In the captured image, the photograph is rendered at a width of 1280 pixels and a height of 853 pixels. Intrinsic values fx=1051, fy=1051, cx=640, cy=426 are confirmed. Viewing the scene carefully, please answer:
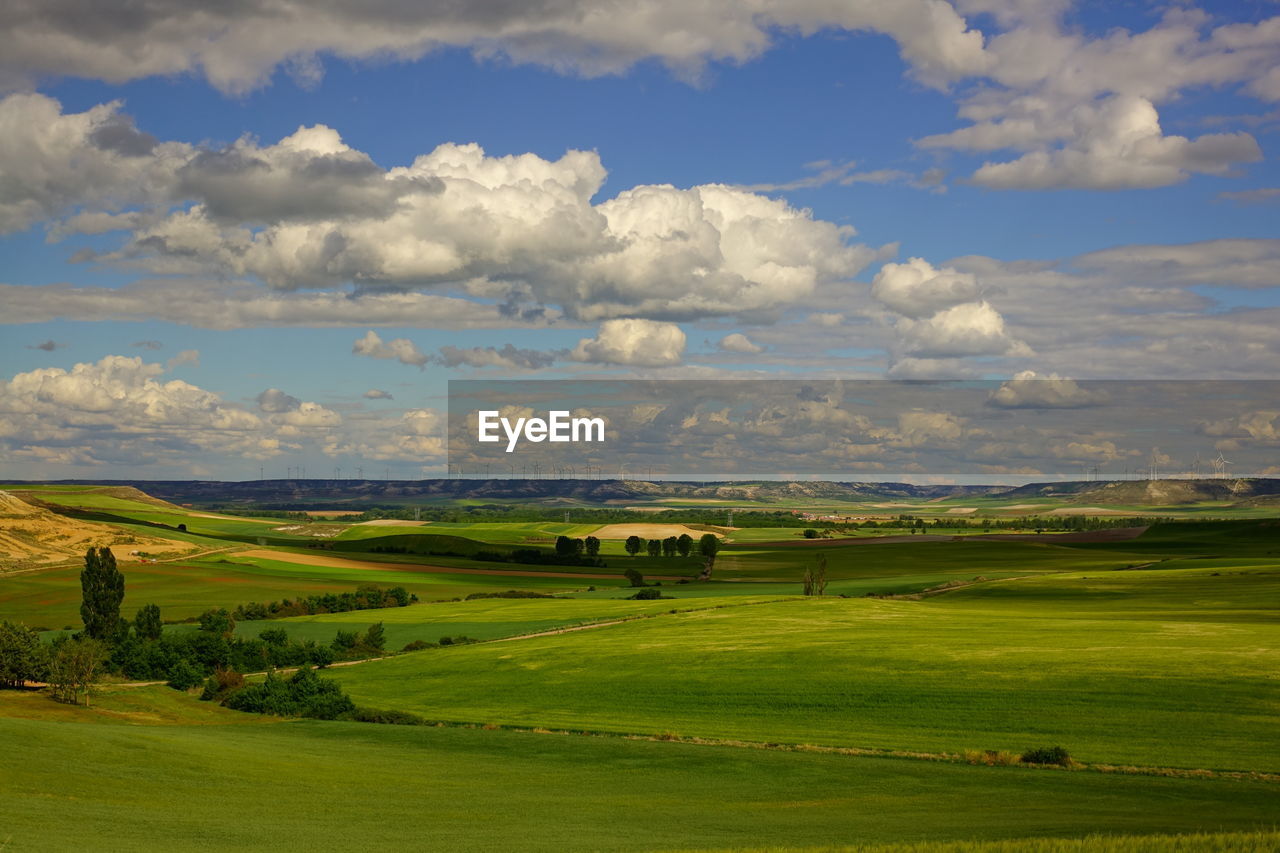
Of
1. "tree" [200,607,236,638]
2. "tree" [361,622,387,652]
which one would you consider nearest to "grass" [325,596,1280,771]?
"tree" [361,622,387,652]

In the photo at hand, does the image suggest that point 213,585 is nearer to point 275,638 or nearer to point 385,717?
point 275,638

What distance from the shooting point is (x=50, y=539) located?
14275 centimetres

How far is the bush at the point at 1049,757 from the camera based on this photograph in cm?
3751

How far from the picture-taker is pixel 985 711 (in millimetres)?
45906

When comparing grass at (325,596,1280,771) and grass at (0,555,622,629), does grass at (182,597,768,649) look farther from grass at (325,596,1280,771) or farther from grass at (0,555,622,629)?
grass at (0,555,622,629)

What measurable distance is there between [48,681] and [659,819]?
137 feet

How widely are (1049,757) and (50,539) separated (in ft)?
464

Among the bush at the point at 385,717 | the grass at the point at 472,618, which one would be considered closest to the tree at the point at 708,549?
the grass at the point at 472,618

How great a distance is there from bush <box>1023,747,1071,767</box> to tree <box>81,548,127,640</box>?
217ft

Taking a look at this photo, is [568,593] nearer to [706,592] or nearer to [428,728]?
[706,592]

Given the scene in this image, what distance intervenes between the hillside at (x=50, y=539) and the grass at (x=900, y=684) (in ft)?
276

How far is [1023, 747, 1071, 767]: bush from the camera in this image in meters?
37.5

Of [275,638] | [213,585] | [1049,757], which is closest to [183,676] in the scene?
[275,638]

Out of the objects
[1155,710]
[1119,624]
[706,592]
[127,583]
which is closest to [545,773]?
[1155,710]
